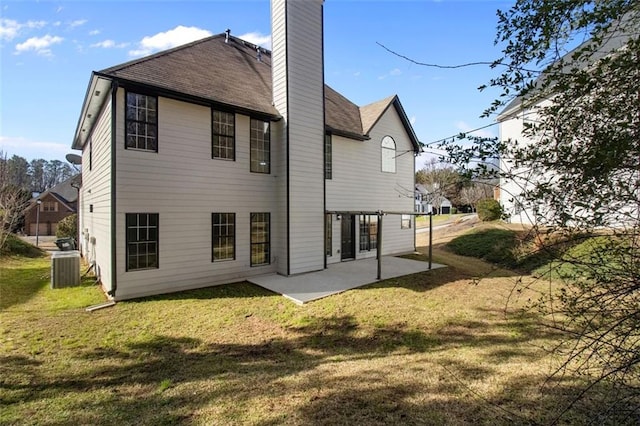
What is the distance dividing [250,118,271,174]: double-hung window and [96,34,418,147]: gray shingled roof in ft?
1.78

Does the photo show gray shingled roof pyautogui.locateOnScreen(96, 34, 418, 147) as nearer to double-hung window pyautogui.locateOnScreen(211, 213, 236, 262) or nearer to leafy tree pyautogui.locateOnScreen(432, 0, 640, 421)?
double-hung window pyautogui.locateOnScreen(211, 213, 236, 262)

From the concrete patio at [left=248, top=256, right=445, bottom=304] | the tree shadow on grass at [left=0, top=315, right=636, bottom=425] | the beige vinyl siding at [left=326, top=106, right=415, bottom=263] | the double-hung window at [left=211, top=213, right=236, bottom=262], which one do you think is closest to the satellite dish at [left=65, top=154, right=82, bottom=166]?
the double-hung window at [left=211, top=213, right=236, bottom=262]

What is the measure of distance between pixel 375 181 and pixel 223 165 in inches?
287

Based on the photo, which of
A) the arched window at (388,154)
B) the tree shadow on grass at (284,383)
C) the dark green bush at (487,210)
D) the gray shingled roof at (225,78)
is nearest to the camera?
the tree shadow on grass at (284,383)

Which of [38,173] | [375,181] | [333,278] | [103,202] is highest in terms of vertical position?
[38,173]

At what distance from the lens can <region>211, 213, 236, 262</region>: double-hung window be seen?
9.40 m

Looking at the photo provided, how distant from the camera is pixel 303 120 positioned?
1070cm

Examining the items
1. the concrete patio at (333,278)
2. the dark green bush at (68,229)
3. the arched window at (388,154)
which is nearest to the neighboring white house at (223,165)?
the concrete patio at (333,278)

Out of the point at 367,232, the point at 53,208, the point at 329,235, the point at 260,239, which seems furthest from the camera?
the point at 53,208

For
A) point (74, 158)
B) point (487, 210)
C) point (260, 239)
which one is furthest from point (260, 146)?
point (487, 210)

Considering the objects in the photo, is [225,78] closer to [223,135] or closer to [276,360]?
[223,135]

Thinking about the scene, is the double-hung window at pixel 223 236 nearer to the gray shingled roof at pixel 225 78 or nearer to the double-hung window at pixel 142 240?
the double-hung window at pixel 142 240

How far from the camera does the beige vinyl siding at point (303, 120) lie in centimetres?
1033

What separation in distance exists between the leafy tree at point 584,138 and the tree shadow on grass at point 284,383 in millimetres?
1779
